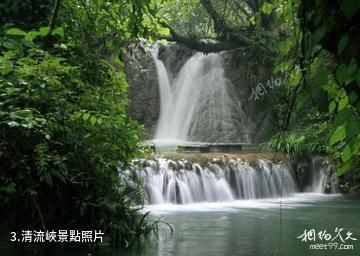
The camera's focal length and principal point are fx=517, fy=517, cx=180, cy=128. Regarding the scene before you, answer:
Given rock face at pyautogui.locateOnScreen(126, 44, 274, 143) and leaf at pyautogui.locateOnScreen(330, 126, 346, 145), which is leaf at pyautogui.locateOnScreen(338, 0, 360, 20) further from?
rock face at pyautogui.locateOnScreen(126, 44, 274, 143)

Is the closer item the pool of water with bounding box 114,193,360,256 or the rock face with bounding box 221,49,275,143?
the pool of water with bounding box 114,193,360,256

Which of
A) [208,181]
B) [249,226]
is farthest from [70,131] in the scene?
[208,181]

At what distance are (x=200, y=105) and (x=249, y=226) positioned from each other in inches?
445

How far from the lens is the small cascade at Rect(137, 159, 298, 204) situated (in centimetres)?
1031

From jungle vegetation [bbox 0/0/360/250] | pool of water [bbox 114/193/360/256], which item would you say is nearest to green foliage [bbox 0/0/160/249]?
jungle vegetation [bbox 0/0/360/250]

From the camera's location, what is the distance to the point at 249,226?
26.2 feet

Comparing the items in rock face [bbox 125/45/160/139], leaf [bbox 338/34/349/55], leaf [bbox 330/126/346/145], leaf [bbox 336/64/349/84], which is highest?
rock face [bbox 125/45/160/139]

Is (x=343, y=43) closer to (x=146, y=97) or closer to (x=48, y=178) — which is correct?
(x=48, y=178)

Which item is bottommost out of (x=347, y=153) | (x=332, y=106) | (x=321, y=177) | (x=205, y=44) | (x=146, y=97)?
(x=321, y=177)

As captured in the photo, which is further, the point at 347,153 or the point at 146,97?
the point at 146,97

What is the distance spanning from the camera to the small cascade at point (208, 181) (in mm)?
10312

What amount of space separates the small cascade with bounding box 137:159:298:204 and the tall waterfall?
232 inches

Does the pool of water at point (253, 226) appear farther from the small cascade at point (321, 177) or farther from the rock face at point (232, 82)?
the rock face at point (232, 82)

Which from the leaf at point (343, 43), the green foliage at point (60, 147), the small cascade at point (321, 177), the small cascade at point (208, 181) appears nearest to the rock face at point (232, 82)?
the small cascade at point (321, 177)
